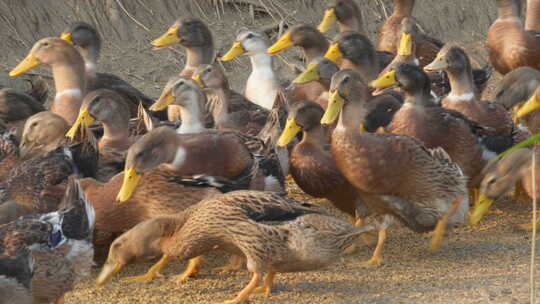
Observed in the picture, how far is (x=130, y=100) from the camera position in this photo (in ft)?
28.2

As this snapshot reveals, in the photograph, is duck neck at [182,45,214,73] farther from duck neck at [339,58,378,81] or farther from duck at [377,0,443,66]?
duck at [377,0,443,66]

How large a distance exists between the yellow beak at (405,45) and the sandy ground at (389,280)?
8.00 ft

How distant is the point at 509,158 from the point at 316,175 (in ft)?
4.26

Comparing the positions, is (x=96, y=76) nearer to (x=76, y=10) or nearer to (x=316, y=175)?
(x=76, y=10)

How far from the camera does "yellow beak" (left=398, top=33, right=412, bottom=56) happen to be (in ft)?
28.9

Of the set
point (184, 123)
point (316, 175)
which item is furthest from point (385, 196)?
point (184, 123)

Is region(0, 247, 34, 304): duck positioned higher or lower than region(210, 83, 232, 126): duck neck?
higher

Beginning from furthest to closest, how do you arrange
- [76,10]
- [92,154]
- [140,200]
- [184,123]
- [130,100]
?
[76,10]
[130,100]
[184,123]
[92,154]
[140,200]

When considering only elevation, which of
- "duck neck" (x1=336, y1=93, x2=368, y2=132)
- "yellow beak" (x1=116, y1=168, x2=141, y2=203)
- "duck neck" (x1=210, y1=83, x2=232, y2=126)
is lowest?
"duck neck" (x1=210, y1=83, x2=232, y2=126)

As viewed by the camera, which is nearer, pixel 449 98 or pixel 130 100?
pixel 449 98

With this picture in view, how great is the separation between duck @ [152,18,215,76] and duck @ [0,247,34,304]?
462 cm

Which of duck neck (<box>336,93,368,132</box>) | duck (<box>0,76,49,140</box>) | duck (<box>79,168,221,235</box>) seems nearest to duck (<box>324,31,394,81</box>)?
duck neck (<box>336,93,368,132</box>)

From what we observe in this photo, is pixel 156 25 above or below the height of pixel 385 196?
below

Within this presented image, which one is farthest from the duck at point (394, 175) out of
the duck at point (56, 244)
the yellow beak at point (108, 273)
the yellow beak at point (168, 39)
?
the yellow beak at point (168, 39)
